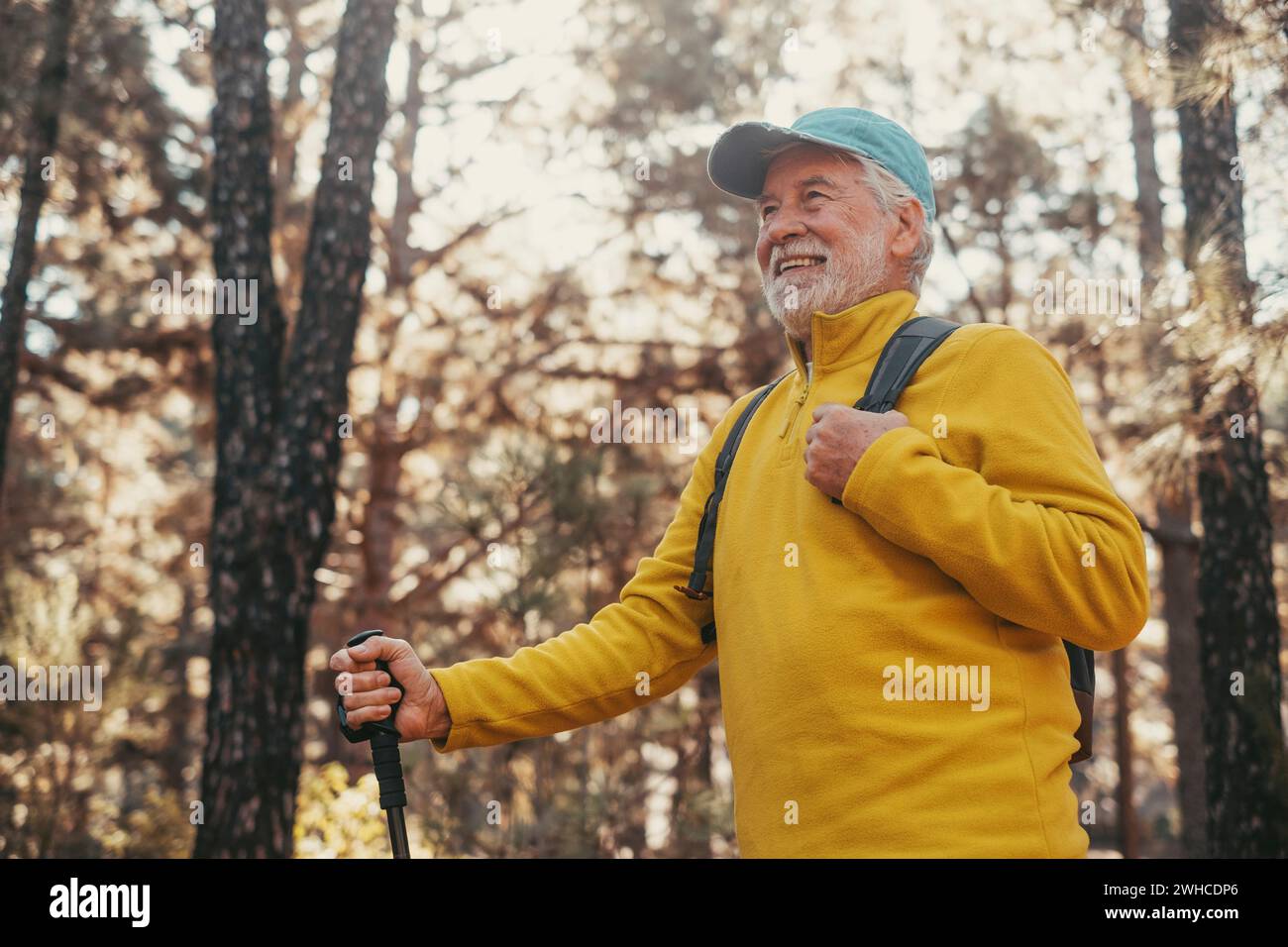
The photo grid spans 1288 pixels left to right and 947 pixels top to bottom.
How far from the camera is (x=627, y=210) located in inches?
457

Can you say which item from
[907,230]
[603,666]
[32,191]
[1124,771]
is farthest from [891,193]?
[1124,771]

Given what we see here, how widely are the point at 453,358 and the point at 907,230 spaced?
9.44 metres

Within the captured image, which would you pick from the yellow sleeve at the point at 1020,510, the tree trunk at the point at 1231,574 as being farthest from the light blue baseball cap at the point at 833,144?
the tree trunk at the point at 1231,574

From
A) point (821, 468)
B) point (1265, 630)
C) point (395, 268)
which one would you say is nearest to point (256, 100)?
point (395, 268)

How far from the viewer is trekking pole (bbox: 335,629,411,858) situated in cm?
196

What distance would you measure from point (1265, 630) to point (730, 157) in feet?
16.9

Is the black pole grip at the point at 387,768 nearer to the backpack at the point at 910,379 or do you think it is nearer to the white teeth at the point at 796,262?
the backpack at the point at 910,379

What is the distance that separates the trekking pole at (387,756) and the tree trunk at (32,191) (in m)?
6.78

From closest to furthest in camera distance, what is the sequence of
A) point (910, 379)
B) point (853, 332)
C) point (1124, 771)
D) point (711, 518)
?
point (910, 379)
point (853, 332)
point (711, 518)
point (1124, 771)

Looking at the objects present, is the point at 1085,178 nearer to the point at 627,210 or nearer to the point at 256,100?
the point at 627,210

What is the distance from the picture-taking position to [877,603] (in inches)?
Answer: 69.7

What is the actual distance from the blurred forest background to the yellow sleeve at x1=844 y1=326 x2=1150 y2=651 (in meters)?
4.38

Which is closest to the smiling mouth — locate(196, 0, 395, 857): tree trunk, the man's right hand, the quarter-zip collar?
the quarter-zip collar

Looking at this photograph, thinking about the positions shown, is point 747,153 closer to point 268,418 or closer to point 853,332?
point 853,332
